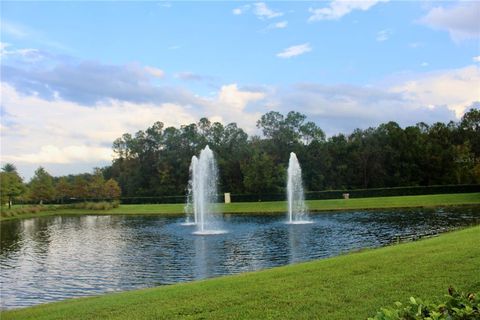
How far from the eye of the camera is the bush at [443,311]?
4117 mm

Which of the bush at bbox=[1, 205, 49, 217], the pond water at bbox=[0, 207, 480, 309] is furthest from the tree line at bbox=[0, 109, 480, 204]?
the pond water at bbox=[0, 207, 480, 309]

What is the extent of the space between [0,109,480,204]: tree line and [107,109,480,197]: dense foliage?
0.49ft

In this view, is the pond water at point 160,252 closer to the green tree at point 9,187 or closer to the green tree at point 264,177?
the green tree at point 264,177

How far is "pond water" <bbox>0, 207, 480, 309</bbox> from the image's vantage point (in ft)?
59.2

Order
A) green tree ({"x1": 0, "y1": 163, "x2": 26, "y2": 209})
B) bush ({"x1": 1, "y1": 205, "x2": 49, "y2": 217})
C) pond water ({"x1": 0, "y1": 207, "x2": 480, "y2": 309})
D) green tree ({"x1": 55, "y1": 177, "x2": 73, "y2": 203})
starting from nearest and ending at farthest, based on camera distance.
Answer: pond water ({"x1": 0, "y1": 207, "x2": 480, "y2": 309})
bush ({"x1": 1, "y1": 205, "x2": 49, "y2": 217})
green tree ({"x1": 0, "y1": 163, "x2": 26, "y2": 209})
green tree ({"x1": 55, "y1": 177, "x2": 73, "y2": 203})

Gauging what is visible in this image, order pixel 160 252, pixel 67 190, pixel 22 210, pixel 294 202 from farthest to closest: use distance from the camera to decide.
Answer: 1. pixel 67 190
2. pixel 22 210
3. pixel 294 202
4. pixel 160 252

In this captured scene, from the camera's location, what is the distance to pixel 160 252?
81.5 feet

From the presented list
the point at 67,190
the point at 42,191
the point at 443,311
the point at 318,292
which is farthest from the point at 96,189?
the point at 443,311

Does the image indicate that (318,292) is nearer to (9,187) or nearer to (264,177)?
(264,177)

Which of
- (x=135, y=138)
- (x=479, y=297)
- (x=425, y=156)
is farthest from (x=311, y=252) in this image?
(x=135, y=138)

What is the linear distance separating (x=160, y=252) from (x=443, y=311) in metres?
21.8

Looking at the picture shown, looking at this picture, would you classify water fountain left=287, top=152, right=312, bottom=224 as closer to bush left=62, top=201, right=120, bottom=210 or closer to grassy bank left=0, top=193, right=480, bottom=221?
grassy bank left=0, top=193, right=480, bottom=221

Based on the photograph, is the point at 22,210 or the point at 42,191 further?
the point at 42,191

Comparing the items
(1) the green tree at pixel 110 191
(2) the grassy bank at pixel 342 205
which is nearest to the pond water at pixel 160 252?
(2) the grassy bank at pixel 342 205
